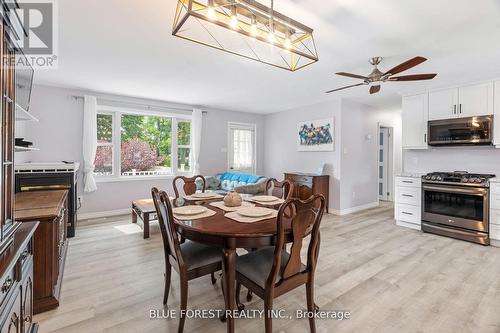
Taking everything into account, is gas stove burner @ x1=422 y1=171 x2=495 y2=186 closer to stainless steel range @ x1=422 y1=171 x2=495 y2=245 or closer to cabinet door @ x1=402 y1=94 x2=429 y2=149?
stainless steel range @ x1=422 y1=171 x2=495 y2=245

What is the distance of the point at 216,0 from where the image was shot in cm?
158

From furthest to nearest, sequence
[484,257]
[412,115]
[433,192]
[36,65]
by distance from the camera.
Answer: [412,115] → [433,192] → [36,65] → [484,257]

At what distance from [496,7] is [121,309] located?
3802 mm

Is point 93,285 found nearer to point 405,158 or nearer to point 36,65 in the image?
point 36,65

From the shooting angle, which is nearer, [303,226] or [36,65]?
[303,226]

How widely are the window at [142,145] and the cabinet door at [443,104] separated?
4.79 m

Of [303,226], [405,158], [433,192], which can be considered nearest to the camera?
[303,226]

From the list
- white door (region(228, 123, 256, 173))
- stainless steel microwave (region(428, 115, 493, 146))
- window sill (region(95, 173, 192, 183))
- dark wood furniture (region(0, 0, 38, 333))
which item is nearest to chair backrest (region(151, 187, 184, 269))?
dark wood furniture (region(0, 0, 38, 333))

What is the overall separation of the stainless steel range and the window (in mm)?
4750

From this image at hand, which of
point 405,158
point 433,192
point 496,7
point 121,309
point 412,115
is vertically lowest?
point 121,309

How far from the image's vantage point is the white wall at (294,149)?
16.7ft

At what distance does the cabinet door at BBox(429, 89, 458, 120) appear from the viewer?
12.8 ft

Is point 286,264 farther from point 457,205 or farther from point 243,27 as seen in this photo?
point 457,205

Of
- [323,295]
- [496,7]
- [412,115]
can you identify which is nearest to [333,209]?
[412,115]
